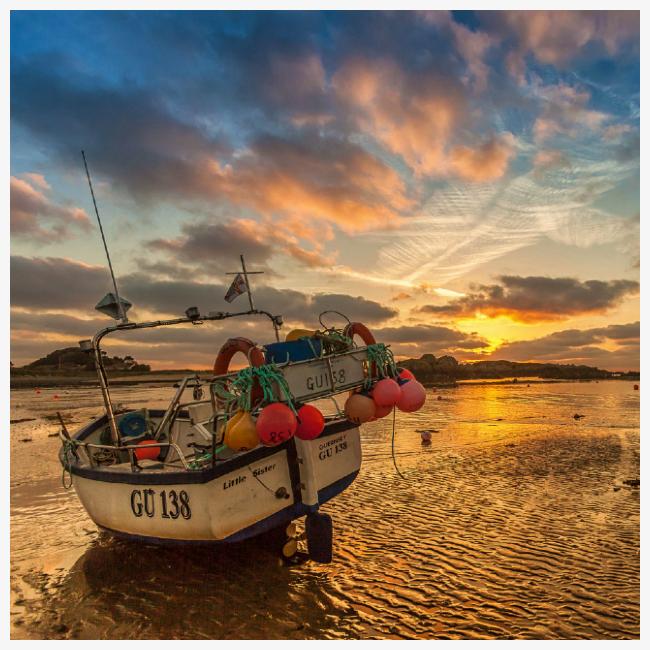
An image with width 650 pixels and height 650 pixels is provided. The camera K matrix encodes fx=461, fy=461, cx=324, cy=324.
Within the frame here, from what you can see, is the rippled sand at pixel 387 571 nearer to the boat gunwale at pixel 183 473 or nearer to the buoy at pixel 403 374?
the boat gunwale at pixel 183 473

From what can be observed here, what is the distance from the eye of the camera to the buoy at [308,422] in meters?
7.37

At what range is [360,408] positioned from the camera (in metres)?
8.34

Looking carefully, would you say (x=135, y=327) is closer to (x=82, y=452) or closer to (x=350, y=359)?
(x=82, y=452)

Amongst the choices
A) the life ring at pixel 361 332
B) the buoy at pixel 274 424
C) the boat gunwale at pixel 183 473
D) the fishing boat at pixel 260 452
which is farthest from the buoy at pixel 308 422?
the life ring at pixel 361 332

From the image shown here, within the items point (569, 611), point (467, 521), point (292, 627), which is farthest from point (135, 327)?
point (569, 611)

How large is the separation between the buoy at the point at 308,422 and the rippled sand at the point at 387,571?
2264 millimetres

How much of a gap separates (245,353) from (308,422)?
1843 millimetres

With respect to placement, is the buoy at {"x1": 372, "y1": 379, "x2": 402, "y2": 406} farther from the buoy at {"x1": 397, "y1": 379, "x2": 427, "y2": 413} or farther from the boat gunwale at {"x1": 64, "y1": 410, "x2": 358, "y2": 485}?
the boat gunwale at {"x1": 64, "y1": 410, "x2": 358, "y2": 485}

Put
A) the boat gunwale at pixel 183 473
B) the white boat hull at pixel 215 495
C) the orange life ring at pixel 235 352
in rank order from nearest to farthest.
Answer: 1. the boat gunwale at pixel 183 473
2. the white boat hull at pixel 215 495
3. the orange life ring at pixel 235 352

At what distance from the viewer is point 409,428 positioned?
74.0 feet

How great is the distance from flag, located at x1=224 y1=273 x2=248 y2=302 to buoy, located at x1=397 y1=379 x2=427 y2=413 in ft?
13.8

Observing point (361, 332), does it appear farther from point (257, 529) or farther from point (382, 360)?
point (257, 529)

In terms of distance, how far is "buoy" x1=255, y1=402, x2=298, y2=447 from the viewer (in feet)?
22.5

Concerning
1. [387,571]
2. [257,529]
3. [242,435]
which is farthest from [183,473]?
[387,571]
